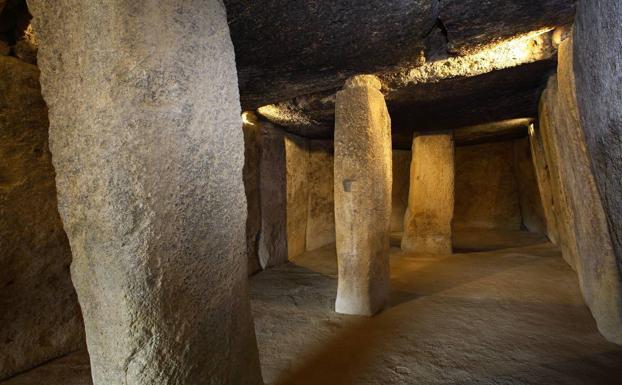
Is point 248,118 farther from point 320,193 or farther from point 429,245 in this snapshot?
point 429,245

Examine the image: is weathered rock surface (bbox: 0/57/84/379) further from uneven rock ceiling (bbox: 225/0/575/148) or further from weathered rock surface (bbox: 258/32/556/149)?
weathered rock surface (bbox: 258/32/556/149)

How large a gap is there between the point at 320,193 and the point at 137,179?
5.51 m

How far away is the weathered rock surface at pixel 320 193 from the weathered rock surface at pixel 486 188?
372 centimetres

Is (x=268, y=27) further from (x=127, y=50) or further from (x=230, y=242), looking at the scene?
(x=230, y=242)

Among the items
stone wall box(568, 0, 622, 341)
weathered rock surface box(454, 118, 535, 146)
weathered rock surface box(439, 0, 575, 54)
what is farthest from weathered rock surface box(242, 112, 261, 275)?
stone wall box(568, 0, 622, 341)

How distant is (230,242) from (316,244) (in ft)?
16.9

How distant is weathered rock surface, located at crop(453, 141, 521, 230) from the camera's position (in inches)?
320

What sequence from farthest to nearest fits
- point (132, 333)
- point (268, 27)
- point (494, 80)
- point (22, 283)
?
point (494, 80)
point (22, 283)
point (268, 27)
point (132, 333)

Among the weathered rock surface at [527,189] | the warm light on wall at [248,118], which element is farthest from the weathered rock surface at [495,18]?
the weathered rock surface at [527,189]

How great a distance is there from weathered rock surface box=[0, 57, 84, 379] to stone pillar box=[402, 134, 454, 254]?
4.90 metres

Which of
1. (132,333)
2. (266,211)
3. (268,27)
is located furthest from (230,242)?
(266,211)

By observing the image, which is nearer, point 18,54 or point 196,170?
point 196,170

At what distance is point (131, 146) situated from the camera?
1.09 metres

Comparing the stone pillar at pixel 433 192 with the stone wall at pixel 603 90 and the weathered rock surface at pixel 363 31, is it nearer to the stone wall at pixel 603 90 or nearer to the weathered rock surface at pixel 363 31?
the weathered rock surface at pixel 363 31
